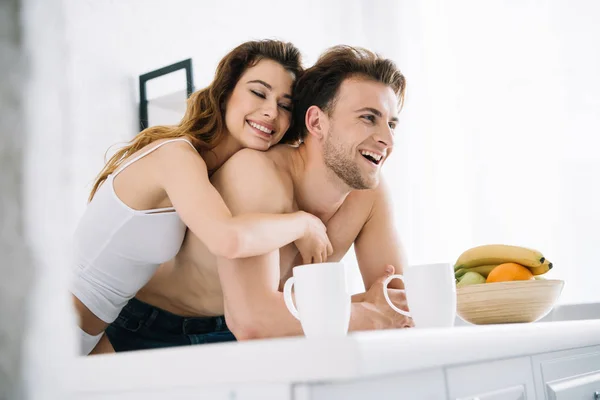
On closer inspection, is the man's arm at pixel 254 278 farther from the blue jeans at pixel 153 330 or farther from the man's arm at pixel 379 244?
the man's arm at pixel 379 244

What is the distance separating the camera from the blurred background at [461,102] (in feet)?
6.93

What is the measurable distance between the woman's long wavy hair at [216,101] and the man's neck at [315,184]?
0.73 ft

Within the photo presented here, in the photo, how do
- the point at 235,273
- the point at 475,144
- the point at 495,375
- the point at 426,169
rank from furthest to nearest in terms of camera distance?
1. the point at 426,169
2. the point at 475,144
3. the point at 235,273
4. the point at 495,375

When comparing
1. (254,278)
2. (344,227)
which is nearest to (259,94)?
(344,227)

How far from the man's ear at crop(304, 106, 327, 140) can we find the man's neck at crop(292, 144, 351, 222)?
47mm

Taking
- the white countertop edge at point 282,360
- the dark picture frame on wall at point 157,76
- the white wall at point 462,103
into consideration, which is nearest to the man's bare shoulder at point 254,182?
the white countertop edge at point 282,360

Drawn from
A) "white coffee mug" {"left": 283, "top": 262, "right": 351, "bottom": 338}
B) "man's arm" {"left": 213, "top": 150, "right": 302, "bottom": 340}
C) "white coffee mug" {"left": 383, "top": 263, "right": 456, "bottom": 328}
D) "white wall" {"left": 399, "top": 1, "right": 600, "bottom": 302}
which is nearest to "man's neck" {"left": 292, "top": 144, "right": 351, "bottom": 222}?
"man's arm" {"left": 213, "top": 150, "right": 302, "bottom": 340}

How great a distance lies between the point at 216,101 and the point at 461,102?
4.37 ft

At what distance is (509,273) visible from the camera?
49.1 inches

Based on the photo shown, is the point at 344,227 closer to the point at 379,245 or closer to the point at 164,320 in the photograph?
the point at 379,245

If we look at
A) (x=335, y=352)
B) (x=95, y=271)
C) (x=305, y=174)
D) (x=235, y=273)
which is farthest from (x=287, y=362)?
(x=305, y=174)

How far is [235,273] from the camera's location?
3.92 ft

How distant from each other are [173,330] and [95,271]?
9.3 inches

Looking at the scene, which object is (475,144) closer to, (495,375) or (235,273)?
(235,273)
